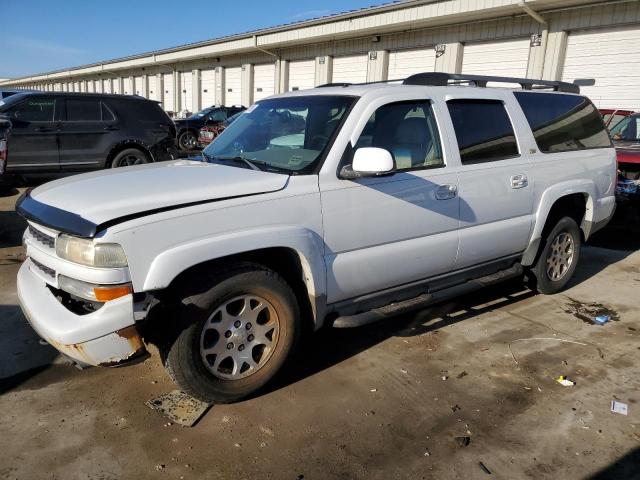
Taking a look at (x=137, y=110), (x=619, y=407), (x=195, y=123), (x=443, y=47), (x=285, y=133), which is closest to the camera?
(x=619, y=407)

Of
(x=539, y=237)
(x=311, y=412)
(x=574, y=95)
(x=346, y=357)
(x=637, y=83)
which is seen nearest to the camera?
(x=311, y=412)

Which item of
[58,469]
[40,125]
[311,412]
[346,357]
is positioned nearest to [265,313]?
[311,412]

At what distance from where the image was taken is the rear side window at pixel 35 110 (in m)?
8.73

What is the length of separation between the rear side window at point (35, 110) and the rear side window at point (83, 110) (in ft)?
0.89

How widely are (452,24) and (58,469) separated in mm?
16621

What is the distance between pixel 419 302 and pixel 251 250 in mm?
1477

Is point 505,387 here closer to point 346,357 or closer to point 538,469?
point 538,469

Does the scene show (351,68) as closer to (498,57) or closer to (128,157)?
(498,57)

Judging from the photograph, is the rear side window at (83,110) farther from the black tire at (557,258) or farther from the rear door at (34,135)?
the black tire at (557,258)

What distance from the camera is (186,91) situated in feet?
111

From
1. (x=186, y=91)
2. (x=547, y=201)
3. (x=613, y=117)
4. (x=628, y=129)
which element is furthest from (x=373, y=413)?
(x=186, y=91)

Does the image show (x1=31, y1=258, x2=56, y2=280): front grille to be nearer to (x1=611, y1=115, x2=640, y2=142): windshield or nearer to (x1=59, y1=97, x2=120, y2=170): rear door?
(x1=59, y1=97, x2=120, y2=170): rear door

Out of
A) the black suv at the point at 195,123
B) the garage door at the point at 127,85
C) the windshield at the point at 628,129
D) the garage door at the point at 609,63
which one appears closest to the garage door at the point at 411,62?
the garage door at the point at 609,63

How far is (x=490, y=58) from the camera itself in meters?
15.5
